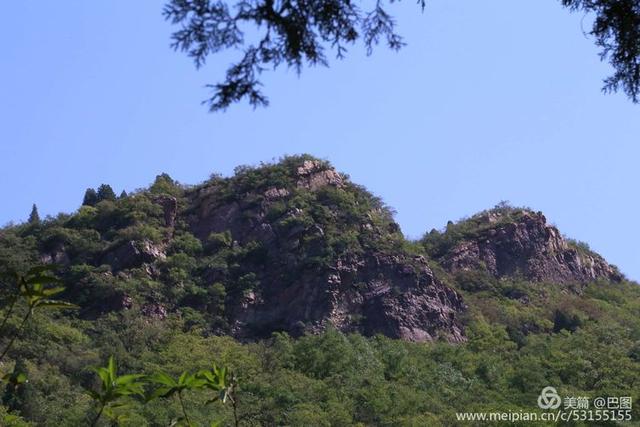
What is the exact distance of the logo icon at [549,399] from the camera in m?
31.0

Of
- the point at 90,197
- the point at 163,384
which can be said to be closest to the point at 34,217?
the point at 90,197

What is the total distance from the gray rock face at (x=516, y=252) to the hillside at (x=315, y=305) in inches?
3.3

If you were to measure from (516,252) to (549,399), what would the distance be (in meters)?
17.4

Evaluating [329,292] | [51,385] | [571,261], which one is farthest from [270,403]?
[571,261]

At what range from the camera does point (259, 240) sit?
43719 mm

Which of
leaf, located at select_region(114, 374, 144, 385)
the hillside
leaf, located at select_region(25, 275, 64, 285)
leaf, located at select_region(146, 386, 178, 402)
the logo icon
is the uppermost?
the hillside

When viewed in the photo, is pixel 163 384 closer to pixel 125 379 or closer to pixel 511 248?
pixel 125 379

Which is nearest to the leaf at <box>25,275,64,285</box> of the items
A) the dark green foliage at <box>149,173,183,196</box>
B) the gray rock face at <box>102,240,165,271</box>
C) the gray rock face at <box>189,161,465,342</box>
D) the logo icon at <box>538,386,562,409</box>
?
the logo icon at <box>538,386,562,409</box>

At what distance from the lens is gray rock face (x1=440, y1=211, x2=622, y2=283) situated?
48.1 m

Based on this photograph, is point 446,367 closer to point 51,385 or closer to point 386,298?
point 386,298

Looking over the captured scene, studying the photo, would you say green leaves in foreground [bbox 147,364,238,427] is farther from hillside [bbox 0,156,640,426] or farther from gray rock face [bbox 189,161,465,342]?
gray rock face [bbox 189,161,465,342]

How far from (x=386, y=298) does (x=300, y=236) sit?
4.68 meters

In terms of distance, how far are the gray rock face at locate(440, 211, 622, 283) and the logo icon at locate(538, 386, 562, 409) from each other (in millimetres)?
15422

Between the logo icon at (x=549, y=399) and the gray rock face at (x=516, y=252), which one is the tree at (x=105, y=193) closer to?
the gray rock face at (x=516, y=252)
